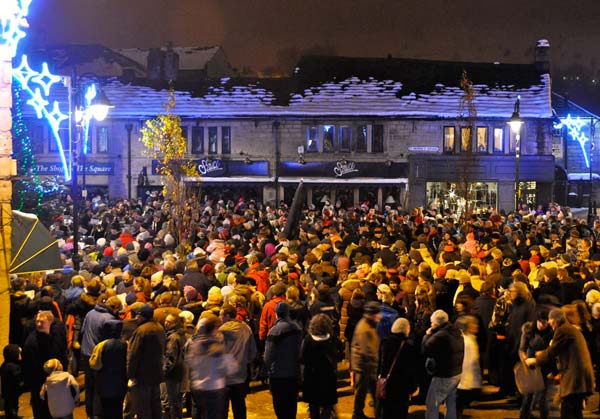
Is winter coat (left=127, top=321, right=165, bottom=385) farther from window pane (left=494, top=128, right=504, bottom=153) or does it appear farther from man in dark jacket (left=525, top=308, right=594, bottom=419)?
window pane (left=494, top=128, right=504, bottom=153)

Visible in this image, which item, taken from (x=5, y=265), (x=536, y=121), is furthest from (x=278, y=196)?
(x=5, y=265)

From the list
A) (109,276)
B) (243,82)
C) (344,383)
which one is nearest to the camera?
(344,383)

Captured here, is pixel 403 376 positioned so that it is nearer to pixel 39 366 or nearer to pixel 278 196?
pixel 39 366

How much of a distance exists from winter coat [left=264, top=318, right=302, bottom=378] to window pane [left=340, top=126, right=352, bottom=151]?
2722 centimetres

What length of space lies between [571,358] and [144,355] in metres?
4.78

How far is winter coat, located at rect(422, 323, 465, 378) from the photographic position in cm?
820

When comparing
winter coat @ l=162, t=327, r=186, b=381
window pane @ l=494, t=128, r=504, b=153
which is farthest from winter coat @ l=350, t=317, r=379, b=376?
window pane @ l=494, t=128, r=504, b=153

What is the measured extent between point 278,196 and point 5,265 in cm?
2604

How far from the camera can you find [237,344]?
27.6 ft

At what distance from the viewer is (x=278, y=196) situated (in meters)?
35.3

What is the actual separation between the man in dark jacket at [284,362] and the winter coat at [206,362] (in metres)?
0.64

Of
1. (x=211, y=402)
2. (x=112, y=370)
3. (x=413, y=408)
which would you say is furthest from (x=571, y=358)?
(x=112, y=370)

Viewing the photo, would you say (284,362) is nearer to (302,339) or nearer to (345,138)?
(302,339)

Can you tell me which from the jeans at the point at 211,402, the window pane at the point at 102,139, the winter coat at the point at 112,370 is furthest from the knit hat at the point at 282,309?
the window pane at the point at 102,139
